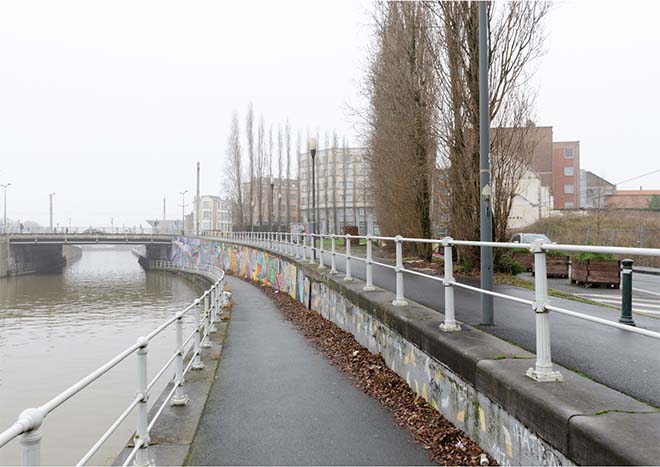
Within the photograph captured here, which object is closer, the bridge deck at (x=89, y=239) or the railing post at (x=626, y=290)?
the railing post at (x=626, y=290)

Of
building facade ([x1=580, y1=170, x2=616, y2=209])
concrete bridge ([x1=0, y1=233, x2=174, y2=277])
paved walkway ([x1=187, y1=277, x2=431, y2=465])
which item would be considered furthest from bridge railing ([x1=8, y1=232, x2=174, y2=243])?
paved walkway ([x1=187, y1=277, x2=431, y2=465])

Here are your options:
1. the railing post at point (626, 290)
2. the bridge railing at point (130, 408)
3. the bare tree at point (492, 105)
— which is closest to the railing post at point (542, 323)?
the bridge railing at point (130, 408)

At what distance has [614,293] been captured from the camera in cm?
1352

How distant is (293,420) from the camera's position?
578 centimetres

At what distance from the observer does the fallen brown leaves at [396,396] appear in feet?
14.9

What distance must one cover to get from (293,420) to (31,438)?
3908mm

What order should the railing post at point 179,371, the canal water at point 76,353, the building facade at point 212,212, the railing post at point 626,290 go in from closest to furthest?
the railing post at point 179,371 < the railing post at point 626,290 < the canal water at point 76,353 < the building facade at point 212,212

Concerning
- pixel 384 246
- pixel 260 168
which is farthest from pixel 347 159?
pixel 384 246

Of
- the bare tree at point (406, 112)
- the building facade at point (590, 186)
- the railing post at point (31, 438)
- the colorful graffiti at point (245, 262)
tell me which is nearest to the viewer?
the railing post at point (31, 438)

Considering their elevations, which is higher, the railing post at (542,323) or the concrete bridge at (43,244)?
the railing post at (542,323)

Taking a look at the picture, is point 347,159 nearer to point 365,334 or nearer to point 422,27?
point 422,27

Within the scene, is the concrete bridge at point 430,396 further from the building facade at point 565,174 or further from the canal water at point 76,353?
the building facade at point 565,174

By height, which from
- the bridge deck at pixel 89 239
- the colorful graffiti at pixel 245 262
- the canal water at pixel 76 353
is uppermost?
the bridge deck at pixel 89 239

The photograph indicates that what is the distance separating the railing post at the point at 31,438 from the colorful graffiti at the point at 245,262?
13.4 meters
